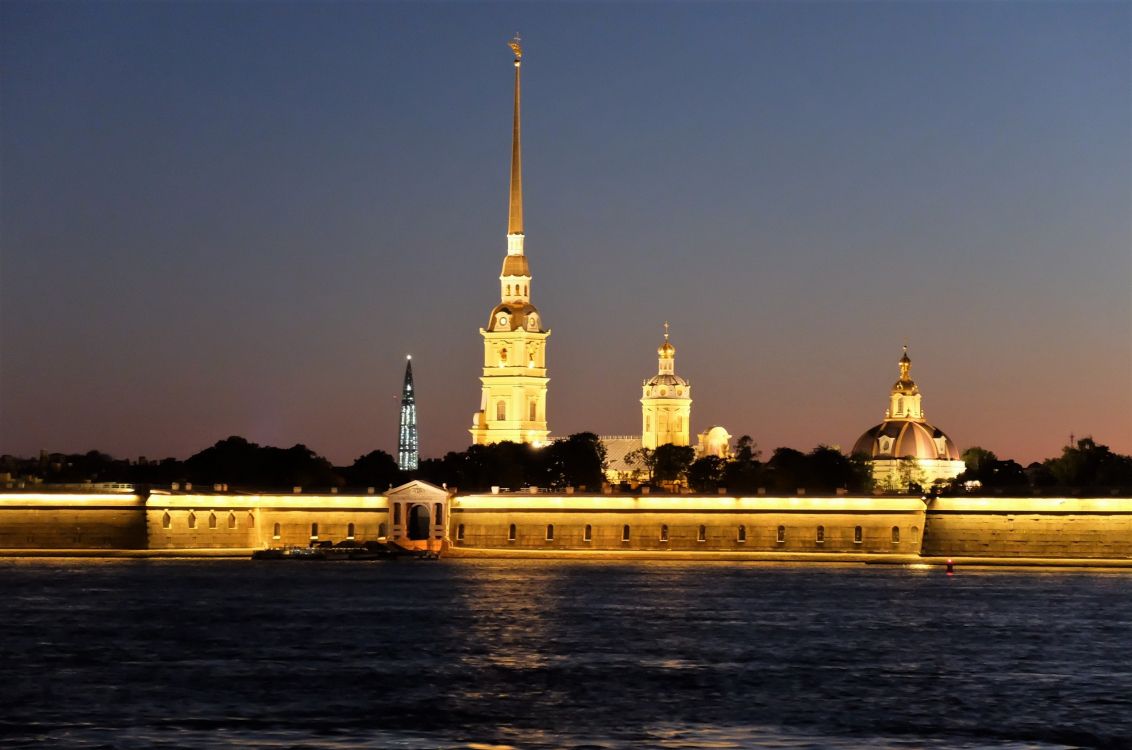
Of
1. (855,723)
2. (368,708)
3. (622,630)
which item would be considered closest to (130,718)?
(368,708)

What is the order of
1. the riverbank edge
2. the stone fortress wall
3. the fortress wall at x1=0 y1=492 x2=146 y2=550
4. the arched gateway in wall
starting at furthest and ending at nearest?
the arched gateway in wall
the fortress wall at x1=0 y1=492 x2=146 y2=550
the stone fortress wall
the riverbank edge

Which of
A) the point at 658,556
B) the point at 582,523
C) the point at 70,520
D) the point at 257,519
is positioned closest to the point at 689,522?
the point at 658,556

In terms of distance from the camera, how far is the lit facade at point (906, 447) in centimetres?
16238

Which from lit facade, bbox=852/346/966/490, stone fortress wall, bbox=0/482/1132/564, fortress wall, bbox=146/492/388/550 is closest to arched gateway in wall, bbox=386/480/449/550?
stone fortress wall, bbox=0/482/1132/564

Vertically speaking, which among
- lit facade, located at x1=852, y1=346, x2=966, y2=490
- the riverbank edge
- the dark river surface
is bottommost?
the dark river surface

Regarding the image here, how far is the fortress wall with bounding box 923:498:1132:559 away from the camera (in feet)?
343

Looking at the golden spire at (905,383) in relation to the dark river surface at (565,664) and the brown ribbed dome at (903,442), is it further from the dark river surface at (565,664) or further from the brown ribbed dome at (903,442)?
the dark river surface at (565,664)

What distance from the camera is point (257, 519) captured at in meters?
117

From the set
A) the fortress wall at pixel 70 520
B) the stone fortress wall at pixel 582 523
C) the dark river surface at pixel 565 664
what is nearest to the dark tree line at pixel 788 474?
the stone fortress wall at pixel 582 523

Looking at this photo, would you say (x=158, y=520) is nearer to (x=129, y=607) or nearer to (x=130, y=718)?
(x=129, y=607)

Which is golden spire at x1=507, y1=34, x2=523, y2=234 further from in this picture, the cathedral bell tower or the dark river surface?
the dark river surface

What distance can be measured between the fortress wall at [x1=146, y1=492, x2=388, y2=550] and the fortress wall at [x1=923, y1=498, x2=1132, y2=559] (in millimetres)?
29302

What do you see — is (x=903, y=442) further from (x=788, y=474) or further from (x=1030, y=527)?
(x=1030, y=527)

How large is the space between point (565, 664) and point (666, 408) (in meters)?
138
